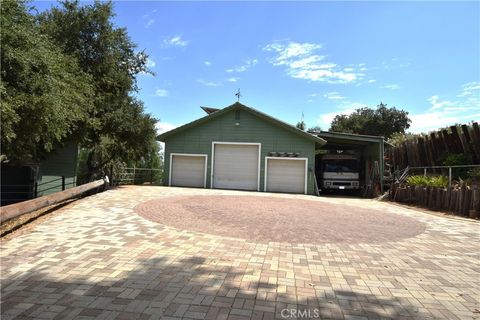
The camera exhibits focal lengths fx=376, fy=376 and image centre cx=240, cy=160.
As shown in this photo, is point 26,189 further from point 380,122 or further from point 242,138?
point 380,122

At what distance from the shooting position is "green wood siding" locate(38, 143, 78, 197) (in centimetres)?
1781

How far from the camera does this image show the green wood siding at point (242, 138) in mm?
21172

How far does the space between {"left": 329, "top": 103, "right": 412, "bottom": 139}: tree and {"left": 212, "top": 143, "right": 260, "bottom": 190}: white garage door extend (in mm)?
31154

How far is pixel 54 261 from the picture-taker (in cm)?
546

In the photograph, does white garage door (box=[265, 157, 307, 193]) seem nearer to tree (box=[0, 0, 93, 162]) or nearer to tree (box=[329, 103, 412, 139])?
tree (box=[0, 0, 93, 162])

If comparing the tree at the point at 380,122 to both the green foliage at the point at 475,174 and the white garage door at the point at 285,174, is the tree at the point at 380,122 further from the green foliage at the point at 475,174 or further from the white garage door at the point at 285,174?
the green foliage at the point at 475,174

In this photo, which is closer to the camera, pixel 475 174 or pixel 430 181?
pixel 475 174

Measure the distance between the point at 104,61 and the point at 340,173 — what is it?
14882mm

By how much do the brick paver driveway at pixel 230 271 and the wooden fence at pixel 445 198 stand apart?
4.11m

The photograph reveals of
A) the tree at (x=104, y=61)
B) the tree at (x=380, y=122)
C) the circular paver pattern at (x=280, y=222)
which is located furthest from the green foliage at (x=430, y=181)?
the tree at (x=380, y=122)

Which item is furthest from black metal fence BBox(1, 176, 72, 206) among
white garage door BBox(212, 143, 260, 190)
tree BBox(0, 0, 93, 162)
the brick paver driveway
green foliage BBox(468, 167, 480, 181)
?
green foliage BBox(468, 167, 480, 181)

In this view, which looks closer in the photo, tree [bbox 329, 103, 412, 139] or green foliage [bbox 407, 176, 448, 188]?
green foliage [bbox 407, 176, 448, 188]

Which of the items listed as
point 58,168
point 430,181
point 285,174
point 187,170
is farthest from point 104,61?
point 430,181

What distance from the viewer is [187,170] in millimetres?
22062
